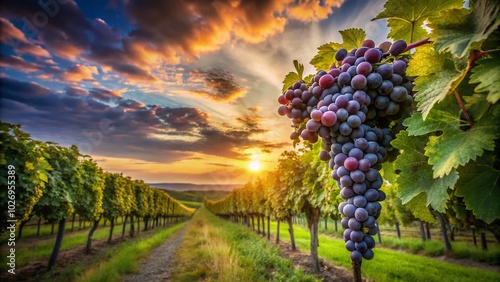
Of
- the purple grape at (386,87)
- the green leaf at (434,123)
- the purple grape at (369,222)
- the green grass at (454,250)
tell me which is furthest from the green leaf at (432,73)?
the green grass at (454,250)

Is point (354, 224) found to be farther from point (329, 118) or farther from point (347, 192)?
point (329, 118)

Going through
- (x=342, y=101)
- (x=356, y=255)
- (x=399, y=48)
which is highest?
(x=399, y=48)

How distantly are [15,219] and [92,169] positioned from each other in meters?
9.35

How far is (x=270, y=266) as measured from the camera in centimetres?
1212

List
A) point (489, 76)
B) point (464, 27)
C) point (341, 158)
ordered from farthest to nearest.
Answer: point (341, 158) < point (464, 27) < point (489, 76)

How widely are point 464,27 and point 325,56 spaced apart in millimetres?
1013

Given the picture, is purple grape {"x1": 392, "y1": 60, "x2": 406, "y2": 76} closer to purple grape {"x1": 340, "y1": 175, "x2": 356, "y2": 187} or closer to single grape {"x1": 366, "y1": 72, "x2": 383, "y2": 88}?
single grape {"x1": 366, "y1": 72, "x2": 383, "y2": 88}

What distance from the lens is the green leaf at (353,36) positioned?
5.90ft

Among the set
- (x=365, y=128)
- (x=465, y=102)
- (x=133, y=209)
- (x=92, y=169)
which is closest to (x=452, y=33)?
(x=465, y=102)

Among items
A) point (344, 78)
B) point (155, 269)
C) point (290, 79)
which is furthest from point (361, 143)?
point (155, 269)

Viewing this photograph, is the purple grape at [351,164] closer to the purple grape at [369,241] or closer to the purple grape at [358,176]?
the purple grape at [358,176]

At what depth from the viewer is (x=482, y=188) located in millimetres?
1145

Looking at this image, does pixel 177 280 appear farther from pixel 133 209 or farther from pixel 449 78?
pixel 133 209

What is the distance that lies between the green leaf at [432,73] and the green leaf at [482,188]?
360 mm
